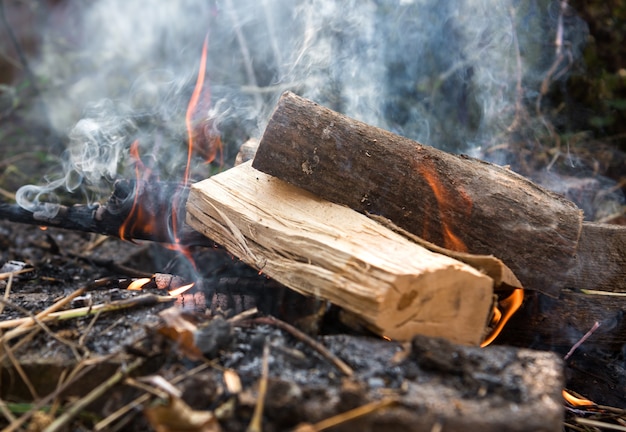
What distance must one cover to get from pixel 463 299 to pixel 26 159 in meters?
5.06

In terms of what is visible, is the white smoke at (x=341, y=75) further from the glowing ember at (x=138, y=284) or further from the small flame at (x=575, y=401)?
the small flame at (x=575, y=401)

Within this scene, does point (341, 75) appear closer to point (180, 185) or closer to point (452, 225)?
point (180, 185)

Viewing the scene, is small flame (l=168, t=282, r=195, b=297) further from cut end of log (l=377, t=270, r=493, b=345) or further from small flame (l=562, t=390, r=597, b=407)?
small flame (l=562, t=390, r=597, b=407)

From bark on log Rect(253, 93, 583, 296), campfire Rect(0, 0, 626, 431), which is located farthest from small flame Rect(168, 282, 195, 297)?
bark on log Rect(253, 93, 583, 296)

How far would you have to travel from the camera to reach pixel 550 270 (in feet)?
8.41

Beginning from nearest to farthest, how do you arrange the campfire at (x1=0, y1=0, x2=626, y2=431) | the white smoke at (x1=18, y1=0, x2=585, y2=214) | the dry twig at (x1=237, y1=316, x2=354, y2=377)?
the campfire at (x1=0, y1=0, x2=626, y2=431) < the dry twig at (x1=237, y1=316, x2=354, y2=377) < the white smoke at (x1=18, y1=0, x2=585, y2=214)

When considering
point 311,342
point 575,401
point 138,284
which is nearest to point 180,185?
point 138,284

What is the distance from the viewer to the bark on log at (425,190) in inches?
101

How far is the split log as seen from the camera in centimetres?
218

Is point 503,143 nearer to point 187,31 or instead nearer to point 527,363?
point 527,363

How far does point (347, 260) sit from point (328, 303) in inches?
8.6

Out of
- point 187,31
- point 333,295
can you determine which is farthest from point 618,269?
point 187,31

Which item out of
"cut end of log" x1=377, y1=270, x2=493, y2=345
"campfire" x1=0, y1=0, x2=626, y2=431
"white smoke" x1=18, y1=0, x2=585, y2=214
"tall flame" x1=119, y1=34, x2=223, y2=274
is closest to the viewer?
"campfire" x1=0, y1=0, x2=626, y2=431

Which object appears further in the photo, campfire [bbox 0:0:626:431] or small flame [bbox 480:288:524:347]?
small flame [bbox 480:288:524:347]
